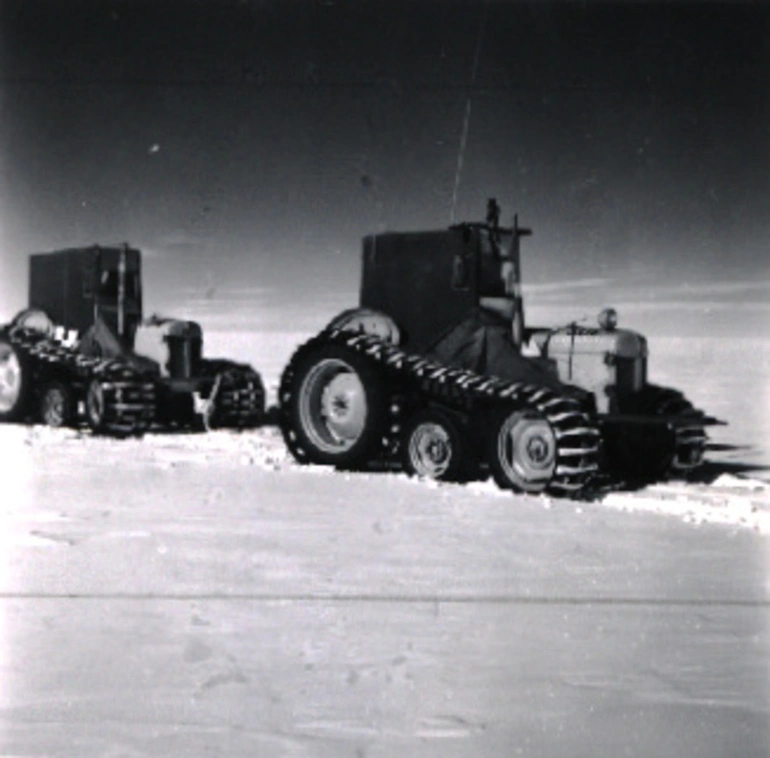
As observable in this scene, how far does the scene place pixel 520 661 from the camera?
17.6ft

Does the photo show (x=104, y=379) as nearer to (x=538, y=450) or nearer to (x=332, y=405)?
(x=332, y=405)

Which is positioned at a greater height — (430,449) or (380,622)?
(430,449)

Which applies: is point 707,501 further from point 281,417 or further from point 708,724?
point 708,724

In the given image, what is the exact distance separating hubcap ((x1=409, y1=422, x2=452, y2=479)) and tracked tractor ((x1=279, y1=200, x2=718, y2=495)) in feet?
0.04

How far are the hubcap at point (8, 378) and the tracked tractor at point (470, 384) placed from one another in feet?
20.1

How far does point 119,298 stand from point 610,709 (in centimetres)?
1458

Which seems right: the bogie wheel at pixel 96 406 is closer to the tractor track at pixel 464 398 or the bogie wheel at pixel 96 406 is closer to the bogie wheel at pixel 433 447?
the tractor track at pixel 464 398

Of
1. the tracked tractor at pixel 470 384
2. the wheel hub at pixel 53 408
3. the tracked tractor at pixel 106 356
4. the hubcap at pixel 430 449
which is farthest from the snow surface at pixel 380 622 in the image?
the wheel hub at pixel 53 408

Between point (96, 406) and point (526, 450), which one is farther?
point (96, 406)

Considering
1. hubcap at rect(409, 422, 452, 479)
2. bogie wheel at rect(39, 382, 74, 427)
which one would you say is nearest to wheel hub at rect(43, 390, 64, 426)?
bogie wheel at rect(39, 382, 74, 427)

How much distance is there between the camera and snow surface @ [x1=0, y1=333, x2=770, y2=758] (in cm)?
443

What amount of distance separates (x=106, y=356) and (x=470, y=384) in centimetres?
771

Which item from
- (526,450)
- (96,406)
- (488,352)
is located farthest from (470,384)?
(96,406)

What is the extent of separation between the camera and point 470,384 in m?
11.8
